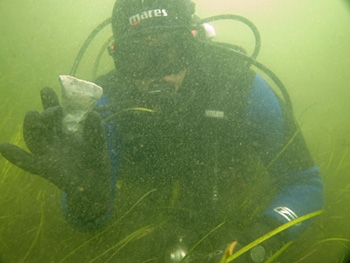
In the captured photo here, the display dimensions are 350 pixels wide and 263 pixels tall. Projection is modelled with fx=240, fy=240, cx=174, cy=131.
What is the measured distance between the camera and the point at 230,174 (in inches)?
97.7

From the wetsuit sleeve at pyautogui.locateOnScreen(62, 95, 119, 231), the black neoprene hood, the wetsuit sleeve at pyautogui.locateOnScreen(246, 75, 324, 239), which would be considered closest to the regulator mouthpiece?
the wetsuit sleeve at pyautogui.locateOnScreen(62, 95, 119, 231)

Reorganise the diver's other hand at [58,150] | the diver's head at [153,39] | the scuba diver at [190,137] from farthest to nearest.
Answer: the diver's head at [153,39], the scuba diver at [190,137], the diver's other hand at [58,150]

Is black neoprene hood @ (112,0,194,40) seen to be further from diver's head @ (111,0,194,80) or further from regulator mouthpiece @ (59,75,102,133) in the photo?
regulator mouthpiece @ (59,75,102,133)

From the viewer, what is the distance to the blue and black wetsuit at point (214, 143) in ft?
7.61

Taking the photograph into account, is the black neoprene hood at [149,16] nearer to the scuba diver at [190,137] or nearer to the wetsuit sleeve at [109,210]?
the scuba diver at [190,137]

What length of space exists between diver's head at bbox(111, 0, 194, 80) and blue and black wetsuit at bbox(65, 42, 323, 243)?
0.18 meters

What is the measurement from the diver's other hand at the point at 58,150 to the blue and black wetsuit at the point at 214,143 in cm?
72

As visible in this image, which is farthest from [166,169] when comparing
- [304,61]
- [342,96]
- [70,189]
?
[304,61]

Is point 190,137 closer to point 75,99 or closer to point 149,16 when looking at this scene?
point 75,99

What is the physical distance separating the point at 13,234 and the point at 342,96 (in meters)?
11.5

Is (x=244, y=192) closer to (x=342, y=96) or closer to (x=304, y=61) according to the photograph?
(x=342, y=96)

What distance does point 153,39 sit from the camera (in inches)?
99.6

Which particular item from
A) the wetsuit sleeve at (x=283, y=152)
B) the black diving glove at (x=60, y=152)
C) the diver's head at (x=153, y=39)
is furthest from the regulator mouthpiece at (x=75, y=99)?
the wetsuit sleeve at (x=283, y=152)

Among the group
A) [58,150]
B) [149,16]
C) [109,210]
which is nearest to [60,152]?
[58,150]
